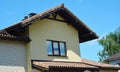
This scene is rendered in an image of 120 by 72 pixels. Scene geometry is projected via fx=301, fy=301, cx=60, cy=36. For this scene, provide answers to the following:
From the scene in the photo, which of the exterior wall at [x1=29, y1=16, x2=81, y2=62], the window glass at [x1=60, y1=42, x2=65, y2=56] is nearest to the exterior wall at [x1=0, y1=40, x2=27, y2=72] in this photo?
the exterior wall at [x1=29, y1=16, x2=81, y2=62]

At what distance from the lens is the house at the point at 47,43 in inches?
725

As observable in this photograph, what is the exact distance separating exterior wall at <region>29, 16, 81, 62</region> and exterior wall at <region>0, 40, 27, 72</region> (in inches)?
27.6

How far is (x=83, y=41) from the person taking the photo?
24.8 metres

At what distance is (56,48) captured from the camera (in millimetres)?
21344

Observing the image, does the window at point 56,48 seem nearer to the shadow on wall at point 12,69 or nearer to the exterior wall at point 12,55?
the exterior wall at point 12,55

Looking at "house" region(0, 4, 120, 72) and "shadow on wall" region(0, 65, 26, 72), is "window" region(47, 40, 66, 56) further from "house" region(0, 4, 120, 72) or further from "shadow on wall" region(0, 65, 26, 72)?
"shadow on wall" region(0, 65, 26, 72)

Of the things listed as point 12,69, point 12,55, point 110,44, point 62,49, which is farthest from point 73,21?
point 110,44

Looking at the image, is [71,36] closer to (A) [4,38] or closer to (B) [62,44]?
(B) [62,44]

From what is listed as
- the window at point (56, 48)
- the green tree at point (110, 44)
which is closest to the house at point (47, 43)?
the window at point (56, 48)

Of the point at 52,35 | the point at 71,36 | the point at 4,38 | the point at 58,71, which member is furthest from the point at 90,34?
the point at 4,38

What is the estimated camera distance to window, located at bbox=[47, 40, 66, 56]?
2094 centimetres

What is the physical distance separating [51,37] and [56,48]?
864mm

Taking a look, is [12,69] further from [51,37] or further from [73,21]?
[73,21]

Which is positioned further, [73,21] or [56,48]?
[73,21]
